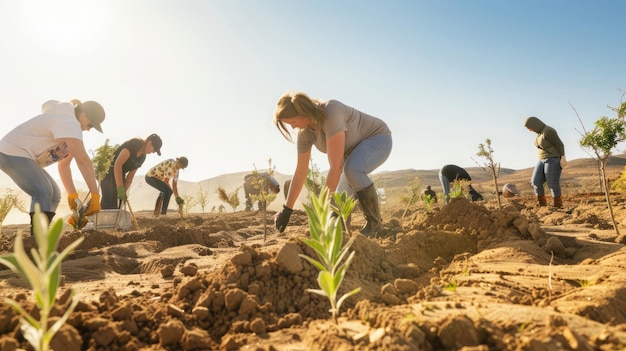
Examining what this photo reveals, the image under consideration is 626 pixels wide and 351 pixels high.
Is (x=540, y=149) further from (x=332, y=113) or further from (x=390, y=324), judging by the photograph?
(x=390, y=324)

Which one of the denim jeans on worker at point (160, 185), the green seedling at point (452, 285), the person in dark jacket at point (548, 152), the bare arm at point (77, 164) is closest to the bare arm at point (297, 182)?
the green seedling at point (452, 285)

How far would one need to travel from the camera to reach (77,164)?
4172 millimetres

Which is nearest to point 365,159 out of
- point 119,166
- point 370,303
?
point 370,303

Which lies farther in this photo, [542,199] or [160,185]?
[160,185]

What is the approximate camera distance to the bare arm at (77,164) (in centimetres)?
407

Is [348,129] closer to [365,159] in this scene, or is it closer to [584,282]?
[365,159]

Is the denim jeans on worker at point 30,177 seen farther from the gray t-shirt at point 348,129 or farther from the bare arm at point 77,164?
the gray t-shirt at point 348,129

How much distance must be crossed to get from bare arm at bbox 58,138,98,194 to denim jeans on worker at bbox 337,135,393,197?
2851mm

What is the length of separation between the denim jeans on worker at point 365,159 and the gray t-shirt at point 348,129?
92 millimetres

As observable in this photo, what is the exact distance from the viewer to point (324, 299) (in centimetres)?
190

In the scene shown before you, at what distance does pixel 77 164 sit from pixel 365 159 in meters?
3.13

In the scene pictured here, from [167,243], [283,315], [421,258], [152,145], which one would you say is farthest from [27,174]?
[421,258]

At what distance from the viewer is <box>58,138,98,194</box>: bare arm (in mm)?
A: 4074

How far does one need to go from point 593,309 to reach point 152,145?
6859 mm
